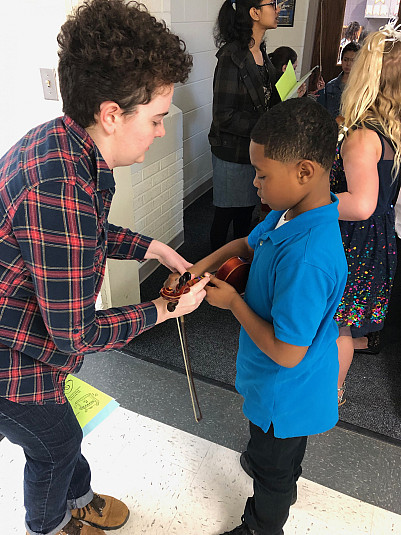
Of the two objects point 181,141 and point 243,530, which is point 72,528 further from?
point 181,141

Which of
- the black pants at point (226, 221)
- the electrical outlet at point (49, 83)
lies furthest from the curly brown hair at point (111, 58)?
the black pants at point (226, 221)

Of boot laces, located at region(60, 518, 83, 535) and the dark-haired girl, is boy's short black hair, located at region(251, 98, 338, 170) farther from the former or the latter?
the dark-haired girl

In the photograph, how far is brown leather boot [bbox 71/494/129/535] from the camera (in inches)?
52.4

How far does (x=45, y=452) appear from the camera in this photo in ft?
3.41

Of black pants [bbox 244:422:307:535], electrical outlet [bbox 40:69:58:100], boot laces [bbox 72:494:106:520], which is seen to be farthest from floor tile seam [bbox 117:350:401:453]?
electrical outlet [bbox 40:69:58:100]

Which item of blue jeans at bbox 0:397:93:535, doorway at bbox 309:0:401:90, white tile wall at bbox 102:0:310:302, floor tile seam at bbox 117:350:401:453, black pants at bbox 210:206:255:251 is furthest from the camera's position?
doorway at bbox 309:0:401:90

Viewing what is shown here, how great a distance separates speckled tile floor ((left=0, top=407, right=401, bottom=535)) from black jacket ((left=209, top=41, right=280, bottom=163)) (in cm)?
148

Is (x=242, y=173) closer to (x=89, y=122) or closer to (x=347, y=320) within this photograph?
(x=347, y=320)

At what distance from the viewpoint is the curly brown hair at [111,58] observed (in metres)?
0.78

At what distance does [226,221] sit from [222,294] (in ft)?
5.44

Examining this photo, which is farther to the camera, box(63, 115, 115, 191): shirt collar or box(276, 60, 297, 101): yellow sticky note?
box(276, 60, 297, 101): yellow sticky note

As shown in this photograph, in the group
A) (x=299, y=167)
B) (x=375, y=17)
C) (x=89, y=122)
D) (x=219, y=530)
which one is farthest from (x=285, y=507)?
(x=375, y=17)

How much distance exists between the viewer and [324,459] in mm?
1608

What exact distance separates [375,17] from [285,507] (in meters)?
4.24
